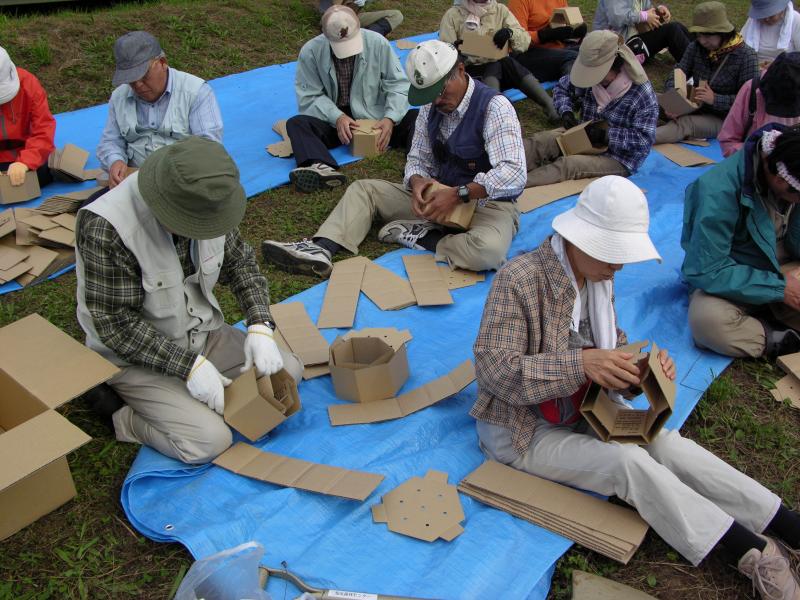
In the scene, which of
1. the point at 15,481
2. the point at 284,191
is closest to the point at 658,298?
the point at 284,191

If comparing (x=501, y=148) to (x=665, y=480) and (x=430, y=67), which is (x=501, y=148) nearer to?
(x=430, y=67)

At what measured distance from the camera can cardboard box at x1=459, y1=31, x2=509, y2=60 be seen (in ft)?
19.7

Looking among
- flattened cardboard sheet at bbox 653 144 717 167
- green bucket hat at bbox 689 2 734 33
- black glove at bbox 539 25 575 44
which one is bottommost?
flattened cardboard sheet at bbox 653 144 717 167

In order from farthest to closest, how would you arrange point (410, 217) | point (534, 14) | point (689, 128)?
1. point (534, 14)
2. point (689, 128)
3. point (410, 217)

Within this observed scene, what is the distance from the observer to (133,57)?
3805 mm

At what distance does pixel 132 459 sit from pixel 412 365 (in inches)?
49.6

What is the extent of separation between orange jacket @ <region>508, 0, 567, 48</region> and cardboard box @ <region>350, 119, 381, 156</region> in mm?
2453

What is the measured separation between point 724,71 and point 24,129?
5120 millimetres

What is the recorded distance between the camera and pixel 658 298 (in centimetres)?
375

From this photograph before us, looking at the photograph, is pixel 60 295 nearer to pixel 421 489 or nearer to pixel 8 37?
pixel 421 489

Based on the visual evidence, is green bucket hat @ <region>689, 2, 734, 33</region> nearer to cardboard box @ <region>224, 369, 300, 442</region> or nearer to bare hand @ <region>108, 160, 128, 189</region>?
bare hand @ <region>108, 160, 128, 189</region>

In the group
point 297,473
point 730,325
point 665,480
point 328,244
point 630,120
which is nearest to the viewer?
point 665,480

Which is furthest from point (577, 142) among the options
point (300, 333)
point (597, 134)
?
point (300, 333)

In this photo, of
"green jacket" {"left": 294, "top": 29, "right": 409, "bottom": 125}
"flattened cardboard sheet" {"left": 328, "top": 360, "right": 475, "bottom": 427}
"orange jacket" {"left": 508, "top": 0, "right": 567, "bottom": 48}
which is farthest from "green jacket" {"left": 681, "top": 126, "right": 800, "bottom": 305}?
"orange jacket" {"left": 508, "top": 0, "right": 567, "bottom": 48}
